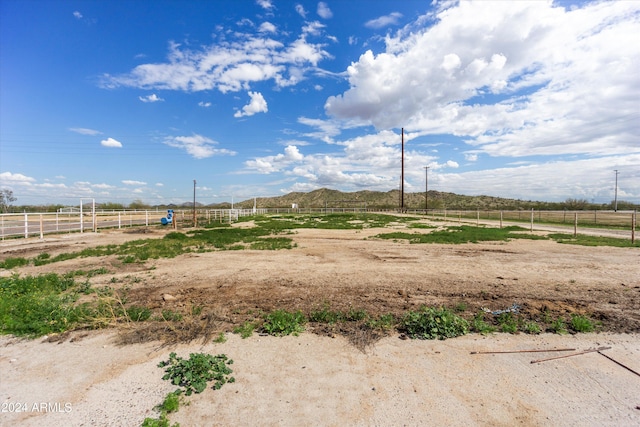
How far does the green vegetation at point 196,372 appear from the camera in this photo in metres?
3.62

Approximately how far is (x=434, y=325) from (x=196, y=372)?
379cm

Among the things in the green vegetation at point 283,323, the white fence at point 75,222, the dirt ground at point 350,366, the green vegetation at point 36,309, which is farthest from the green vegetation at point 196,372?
the white fence at point 75,222

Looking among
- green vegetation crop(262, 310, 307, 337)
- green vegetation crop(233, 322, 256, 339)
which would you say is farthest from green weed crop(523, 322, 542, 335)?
green vegetation crop(233, 322, 256, 339)

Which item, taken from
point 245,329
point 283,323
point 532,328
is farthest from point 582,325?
point 245,329

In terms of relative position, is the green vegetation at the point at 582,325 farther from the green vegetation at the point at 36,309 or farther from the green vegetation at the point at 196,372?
the green vegetation at the point at 36,309

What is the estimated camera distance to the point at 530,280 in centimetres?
841

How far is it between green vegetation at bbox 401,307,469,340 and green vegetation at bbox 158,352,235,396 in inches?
117

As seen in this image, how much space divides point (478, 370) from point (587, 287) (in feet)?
19.9

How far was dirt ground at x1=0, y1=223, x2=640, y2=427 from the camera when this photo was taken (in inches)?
127

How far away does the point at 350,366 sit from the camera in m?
4.09

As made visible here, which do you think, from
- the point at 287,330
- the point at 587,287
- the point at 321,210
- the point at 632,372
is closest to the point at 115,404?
the point at 287,330

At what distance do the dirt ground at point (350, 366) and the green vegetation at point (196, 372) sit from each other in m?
0.13

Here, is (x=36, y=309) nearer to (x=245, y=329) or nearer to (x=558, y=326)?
(x=245, y=329)

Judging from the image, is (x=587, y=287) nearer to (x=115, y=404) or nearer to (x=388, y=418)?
(x=388, y=418)
